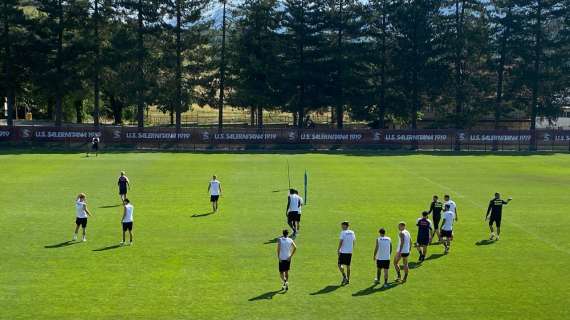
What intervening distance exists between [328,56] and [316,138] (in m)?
14.8

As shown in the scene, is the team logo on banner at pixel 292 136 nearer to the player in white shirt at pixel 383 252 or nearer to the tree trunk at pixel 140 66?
the tree trunk at pixel 140 66

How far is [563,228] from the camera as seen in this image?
25031mm

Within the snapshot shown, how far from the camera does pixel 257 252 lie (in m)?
20.5

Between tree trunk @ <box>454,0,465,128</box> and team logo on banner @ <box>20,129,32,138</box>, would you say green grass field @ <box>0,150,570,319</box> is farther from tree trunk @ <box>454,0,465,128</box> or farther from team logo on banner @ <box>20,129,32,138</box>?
tree trunk @ <box>454,0,465,128</box>

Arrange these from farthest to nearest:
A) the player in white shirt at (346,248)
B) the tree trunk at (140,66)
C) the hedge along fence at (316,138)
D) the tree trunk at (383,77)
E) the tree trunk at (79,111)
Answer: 1. the tree trunk at (79,111)
2. the tree trunk at (383,77)
3. the tree trunk at (140,66)
4. the hedge along fence at (316,138)
5. the player in white shirt at (346,248)

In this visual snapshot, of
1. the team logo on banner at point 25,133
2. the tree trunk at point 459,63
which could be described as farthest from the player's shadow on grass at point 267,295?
the tree trunk at point 459,63

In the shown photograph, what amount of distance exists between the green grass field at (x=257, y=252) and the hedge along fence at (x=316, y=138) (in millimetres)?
23151

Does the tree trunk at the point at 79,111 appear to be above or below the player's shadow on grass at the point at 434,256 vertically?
above

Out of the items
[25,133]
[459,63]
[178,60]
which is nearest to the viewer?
[25,133]

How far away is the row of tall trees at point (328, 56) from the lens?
241ft

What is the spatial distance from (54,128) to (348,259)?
52.9 metres

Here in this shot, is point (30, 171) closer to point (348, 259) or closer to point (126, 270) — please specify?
point (126, 270)

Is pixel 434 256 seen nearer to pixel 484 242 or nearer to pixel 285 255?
pixel 484 242

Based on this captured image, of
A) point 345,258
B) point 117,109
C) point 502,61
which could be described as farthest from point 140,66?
point 345,258
